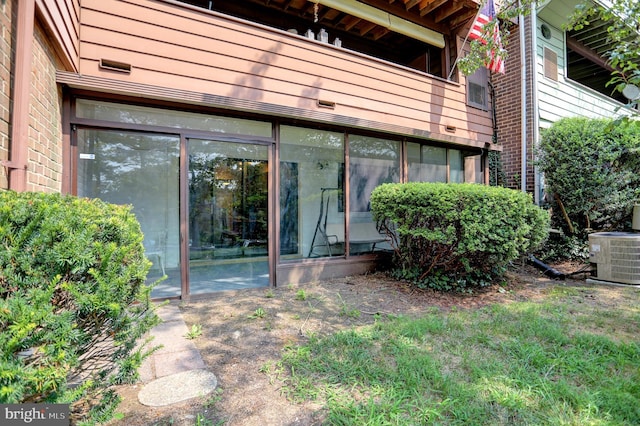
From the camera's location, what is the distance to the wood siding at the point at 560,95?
7.38 metres

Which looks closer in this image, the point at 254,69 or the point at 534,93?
the point at 254,69

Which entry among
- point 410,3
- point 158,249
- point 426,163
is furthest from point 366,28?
point 158,249

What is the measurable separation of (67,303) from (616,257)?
6921 millimetres

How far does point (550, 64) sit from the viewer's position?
24.9 feet

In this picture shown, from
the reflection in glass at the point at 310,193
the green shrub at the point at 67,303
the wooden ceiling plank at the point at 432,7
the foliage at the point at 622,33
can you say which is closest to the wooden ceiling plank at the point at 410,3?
the wooden ceiling plank at the point at 432,7

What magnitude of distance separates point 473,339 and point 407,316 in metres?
0.77

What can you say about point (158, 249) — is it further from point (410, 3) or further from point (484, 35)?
point (484, 35)

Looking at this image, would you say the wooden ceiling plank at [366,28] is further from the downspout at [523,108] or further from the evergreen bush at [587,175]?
the evergreen bush at [587,175]

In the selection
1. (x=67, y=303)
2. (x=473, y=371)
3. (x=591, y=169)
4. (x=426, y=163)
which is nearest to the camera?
(x=67, y=303)

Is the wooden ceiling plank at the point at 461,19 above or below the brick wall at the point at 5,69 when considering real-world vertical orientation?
above

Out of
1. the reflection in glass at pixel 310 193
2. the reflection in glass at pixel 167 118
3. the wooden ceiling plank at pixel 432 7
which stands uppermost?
the wooden ceiling plank at pixel 432 7

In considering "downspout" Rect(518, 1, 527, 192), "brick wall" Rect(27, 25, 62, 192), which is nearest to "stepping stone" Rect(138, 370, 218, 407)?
"brick wall" Rect(27, 25, 62, 192)

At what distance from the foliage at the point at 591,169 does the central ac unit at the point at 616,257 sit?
0.98 meters

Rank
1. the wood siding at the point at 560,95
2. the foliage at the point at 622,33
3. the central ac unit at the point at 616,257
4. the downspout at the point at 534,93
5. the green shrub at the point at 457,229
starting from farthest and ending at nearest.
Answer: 1. the wood siding at the point at 560,95
2. the downspout at the point at 534,93
3. the central ac unit at the point at 616,257
4. the green shrub at the point at 457,229
5. the foliage at the point at 622,33
